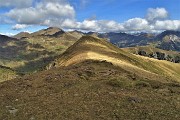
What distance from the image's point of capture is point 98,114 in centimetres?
3094

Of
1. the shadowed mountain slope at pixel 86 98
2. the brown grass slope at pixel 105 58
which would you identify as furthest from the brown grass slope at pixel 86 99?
the brown grass slope at pixel 105 58

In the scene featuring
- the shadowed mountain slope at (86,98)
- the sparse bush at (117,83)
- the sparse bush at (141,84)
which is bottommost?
the shadowed mountain slope at (86,98)

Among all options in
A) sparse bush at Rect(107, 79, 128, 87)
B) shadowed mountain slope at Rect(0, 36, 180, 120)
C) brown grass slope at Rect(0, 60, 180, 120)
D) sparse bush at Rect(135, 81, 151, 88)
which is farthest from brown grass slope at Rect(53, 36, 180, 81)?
shadowed mountain slope at Rect(0, 36, 180, 120)

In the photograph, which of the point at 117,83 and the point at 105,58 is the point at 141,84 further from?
the point at 105,58

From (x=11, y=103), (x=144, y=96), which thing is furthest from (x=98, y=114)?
(x=11, y=103)

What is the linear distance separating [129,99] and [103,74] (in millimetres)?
14239

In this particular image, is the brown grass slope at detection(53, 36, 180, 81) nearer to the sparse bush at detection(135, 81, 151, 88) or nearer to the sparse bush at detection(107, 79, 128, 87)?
the sparse bush at detection(135, 81, 151, 88)

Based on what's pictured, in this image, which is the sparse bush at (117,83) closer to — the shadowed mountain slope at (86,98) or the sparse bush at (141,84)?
the shadowed mountain slope at (86,98)

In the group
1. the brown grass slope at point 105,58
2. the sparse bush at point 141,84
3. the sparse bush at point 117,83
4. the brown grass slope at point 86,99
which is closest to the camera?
the brown grass slope at point 86,99

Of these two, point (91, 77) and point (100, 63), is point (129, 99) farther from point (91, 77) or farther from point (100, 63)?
point (100, 63)

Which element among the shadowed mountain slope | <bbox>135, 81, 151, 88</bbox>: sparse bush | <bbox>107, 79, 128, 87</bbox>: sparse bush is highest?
<bbox>107, 79, 128, 87</bbox>: sparse bush

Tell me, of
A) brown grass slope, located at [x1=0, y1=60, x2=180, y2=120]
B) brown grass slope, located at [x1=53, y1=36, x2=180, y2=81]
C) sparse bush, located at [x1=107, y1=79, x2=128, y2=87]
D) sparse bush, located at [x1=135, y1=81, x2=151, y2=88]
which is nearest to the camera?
brown grass slope, located at [x1=0, y1=60, x2=180, y2=120]

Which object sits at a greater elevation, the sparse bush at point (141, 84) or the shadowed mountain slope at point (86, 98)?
the sparse bush at point (141, 84)

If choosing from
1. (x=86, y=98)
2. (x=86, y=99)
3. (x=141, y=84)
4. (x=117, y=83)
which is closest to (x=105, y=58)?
(x=141, y=84)
